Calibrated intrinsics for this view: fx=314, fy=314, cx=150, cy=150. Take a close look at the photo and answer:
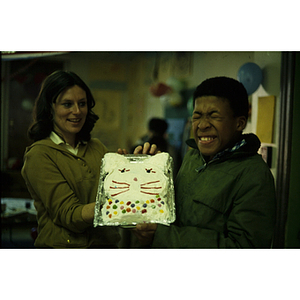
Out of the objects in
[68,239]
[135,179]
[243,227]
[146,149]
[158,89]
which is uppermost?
[158,89]

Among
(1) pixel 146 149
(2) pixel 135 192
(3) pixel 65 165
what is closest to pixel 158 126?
(1) pixel 146 149

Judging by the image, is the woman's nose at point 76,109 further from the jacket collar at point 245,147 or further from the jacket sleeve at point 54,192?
the jacket collar at point 245,147

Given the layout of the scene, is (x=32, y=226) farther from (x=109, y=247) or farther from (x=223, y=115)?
(x=223, y=115)

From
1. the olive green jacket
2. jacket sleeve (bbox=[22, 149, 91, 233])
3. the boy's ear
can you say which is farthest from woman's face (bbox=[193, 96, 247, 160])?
jacket sleeve (bbox=[22, 149, 91, 233])

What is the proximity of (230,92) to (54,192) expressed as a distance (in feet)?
3.72

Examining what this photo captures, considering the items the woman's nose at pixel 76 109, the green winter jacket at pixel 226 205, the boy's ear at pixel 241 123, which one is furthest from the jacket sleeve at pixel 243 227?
the woman's nose at pixel 76 109

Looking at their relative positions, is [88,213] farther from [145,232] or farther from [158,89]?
[158,89]

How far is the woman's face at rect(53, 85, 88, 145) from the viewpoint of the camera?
1.84 m

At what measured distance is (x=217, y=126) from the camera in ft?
5.63

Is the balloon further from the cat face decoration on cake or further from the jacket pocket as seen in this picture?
the jacket pocket

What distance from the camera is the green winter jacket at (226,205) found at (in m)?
1.59

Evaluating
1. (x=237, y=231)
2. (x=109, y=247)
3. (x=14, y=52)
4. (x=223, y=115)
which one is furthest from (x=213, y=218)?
(x=14, y=52)

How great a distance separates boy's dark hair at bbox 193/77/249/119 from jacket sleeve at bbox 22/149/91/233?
2.96ft

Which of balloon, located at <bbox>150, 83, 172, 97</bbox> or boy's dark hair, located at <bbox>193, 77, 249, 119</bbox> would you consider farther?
balloon, located at <bbox>150, 83, 172, 97</bbox>
